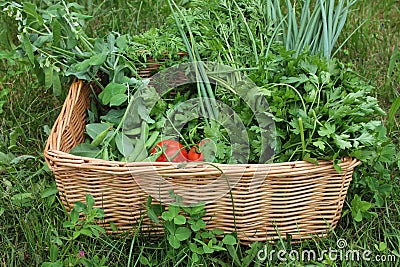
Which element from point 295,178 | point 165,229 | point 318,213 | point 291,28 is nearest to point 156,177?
point 165,229

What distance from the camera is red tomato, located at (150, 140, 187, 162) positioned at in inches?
60.4

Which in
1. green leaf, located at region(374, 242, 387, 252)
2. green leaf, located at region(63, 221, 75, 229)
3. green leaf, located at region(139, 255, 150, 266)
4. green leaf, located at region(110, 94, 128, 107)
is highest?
green leaf, located at region(110, 94, 128, 107)

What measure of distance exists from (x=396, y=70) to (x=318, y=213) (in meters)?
0.97

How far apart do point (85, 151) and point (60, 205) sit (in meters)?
0.21

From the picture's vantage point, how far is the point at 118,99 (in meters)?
1.65

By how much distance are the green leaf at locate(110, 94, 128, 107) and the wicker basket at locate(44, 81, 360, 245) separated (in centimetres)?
16

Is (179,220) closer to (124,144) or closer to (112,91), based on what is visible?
(124,144)

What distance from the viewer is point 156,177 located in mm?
1406

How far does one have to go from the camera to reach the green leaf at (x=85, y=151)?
1550mm

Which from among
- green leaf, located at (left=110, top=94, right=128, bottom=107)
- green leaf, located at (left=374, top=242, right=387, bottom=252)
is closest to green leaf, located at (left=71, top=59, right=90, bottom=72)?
green leaf, located at (left=110, top=94, right=128, bottom=107)

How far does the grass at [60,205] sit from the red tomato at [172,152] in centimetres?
23

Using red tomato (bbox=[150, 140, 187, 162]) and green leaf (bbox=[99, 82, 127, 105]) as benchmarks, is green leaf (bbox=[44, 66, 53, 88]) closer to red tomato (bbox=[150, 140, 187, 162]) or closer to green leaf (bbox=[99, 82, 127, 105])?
green leaf (bbox=[99, 82, 127, 105])

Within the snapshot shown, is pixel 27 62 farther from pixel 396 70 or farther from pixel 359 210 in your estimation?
pixel 396 70

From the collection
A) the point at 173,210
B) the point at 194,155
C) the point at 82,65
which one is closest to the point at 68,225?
the point at 173,210
